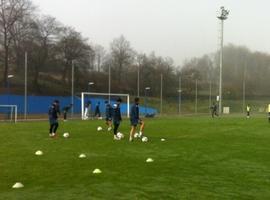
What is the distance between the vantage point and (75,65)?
86.8 m

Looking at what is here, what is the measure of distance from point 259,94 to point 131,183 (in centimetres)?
9905

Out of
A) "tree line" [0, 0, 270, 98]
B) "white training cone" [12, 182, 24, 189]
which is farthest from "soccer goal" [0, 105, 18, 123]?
"white training cone" [12, 182, 24, 189]

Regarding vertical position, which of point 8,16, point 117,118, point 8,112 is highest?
point 8,16

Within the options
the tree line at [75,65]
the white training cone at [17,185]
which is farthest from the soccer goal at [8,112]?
the white training cone at [17,185]

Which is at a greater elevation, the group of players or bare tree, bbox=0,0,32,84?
bare tree, bbox=0,0,32,84

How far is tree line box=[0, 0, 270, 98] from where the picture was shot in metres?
83.2

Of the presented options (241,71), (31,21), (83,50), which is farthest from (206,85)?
(31,21)

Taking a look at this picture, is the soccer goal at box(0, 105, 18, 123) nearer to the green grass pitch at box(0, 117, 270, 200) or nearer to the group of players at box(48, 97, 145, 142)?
the group of players at box(48, 97, 145, 142)

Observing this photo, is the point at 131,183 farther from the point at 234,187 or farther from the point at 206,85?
the point at 206,85

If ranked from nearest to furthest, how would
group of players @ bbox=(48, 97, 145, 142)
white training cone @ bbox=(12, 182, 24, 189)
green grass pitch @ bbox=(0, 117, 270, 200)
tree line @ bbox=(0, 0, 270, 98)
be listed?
1. green grass pitch @ bbox=(0, 117, 270, 200)
2. white training cone @ bbox=(12, 182, 24, 189)
3. group of players @ bbox=(48, 97, 145, 142)
4. tree line @ bbox=(0, 0, 270, 98)

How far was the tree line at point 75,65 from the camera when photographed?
83.2 m

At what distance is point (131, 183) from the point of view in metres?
11.7

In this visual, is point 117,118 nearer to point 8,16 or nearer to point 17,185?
point 17,185

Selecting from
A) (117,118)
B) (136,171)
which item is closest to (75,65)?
(117,118)
